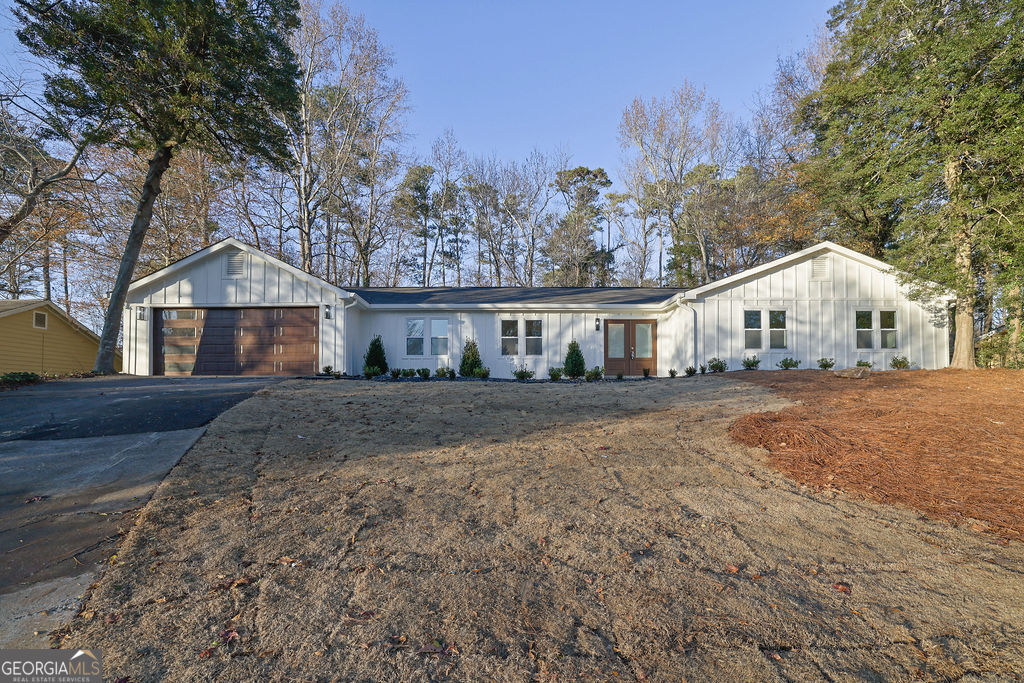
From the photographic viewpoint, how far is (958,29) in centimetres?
1191

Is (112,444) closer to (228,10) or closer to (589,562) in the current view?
(589,562)

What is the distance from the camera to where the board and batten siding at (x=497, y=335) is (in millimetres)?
14969

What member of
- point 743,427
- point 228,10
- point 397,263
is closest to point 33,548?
point 743,427

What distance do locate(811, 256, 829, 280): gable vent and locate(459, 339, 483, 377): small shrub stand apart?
1052 cm

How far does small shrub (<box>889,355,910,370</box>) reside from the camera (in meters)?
13.6

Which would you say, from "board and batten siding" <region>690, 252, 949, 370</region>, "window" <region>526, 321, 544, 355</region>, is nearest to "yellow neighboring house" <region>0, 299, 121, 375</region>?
"window" <region>526, 321, 544, 355</region>

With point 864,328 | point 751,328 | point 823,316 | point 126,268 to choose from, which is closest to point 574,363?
point 751,328

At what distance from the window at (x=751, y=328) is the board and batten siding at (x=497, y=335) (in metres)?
1.99

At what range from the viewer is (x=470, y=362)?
14.4m

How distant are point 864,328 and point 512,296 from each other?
10.8 metres

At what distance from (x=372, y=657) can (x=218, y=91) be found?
16.9 metres

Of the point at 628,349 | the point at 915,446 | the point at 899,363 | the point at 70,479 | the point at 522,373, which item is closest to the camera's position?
the point at 70,479

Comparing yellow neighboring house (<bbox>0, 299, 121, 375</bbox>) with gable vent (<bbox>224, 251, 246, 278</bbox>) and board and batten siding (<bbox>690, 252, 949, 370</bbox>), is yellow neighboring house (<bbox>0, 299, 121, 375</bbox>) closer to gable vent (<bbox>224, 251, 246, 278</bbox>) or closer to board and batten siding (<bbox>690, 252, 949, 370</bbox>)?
gable vent (<bbox>224, 251, 246, 278</bbox>)

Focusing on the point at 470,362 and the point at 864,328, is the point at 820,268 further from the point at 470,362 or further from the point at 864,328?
the point at 470,362
